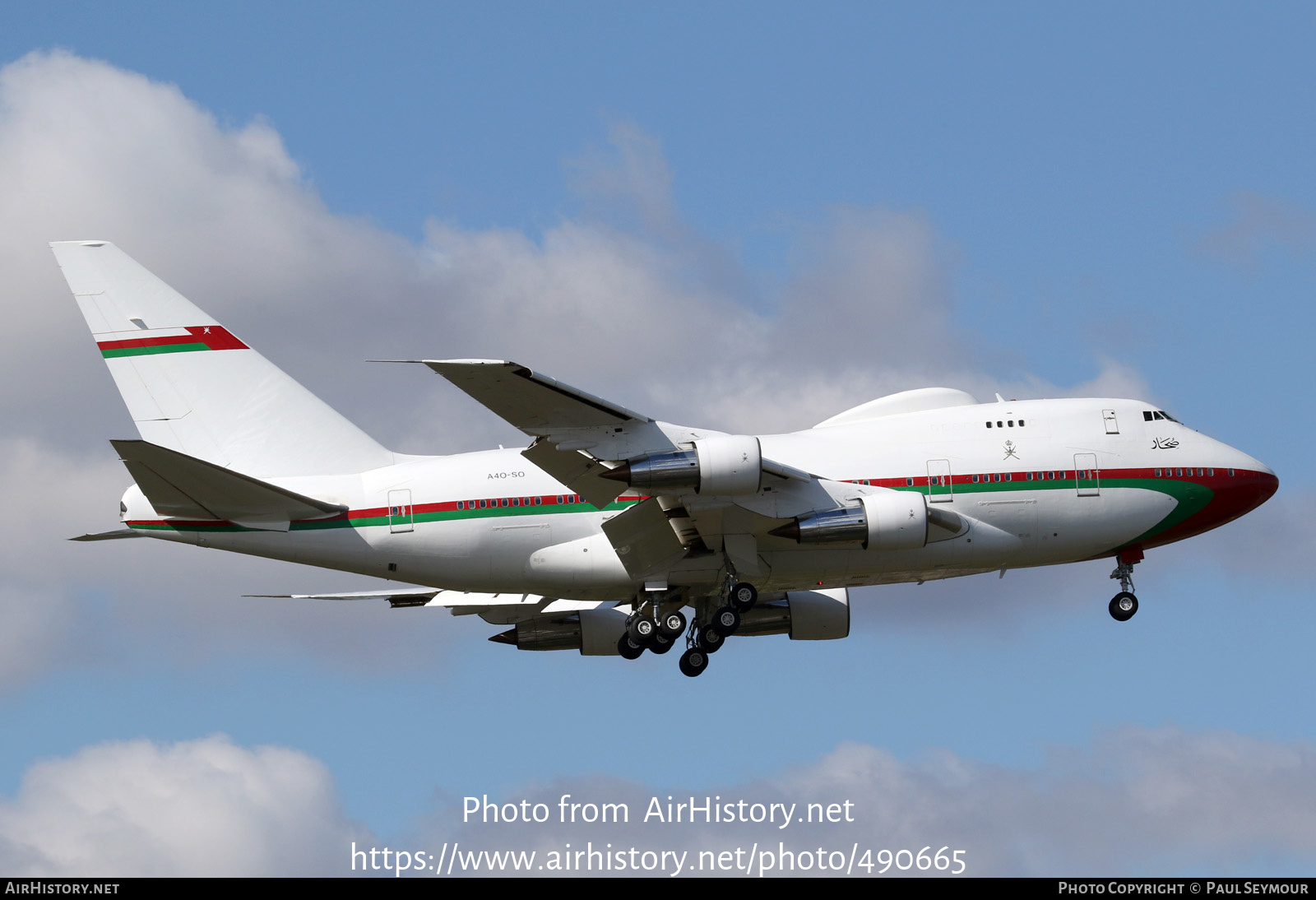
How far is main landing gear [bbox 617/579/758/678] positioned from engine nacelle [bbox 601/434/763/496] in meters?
5.11

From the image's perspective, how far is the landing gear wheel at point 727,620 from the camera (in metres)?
44.8

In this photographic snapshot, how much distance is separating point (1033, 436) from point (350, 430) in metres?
19.1

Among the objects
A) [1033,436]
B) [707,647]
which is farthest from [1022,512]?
[707,647]

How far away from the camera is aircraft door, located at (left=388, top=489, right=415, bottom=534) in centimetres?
4375

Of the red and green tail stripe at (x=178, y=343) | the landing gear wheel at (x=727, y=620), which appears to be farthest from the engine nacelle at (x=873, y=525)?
the red and green tail stripe at (x=178, y=343)

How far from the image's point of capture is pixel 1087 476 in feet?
147

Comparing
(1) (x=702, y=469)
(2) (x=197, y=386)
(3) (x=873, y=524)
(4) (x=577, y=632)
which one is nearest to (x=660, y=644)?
(4) (x=577, y=632)

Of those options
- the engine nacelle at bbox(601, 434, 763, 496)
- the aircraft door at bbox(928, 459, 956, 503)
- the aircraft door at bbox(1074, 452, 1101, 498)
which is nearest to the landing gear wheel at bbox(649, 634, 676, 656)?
the engine nacelle at bbox(601, 434, 763, 496)

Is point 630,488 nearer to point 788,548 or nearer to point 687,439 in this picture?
point 687,439

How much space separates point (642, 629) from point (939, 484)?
369 inches

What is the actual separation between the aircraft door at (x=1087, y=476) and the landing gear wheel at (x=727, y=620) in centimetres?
1005

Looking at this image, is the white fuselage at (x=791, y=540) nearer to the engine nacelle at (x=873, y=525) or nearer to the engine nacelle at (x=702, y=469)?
the engine nacelle at (x=873, y=525)

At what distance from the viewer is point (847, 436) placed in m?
45.1

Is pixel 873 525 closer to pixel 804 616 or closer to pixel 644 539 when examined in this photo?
pixel 644 539
